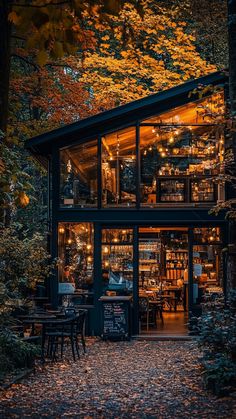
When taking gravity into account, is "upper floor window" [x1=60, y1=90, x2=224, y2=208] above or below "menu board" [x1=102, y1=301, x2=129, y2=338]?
above

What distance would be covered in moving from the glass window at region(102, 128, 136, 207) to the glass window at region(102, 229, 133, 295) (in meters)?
0.90

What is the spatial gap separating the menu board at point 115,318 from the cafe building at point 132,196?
708 mm

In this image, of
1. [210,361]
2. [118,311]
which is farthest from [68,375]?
[118,311]

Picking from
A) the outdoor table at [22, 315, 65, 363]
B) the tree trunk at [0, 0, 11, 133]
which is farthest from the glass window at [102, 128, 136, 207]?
A: the tree trunk at [0, 0, 11, 133]

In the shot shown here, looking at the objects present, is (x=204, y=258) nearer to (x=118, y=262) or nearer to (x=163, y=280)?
(x=118, y=262)

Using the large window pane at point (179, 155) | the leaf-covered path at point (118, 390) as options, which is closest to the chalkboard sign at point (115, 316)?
the leaf-covered path at point (118, 390)

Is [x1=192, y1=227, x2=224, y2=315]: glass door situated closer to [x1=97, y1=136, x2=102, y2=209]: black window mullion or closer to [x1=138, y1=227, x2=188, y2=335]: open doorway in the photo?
[x1=138, y1=227, x2=188, y2=335]: open doorway

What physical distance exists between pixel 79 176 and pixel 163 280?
547 cm

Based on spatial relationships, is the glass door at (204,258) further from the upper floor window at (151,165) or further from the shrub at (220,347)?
the shrub at (220,347)

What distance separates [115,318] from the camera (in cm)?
1792

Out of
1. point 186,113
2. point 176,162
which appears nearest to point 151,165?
point 176,162

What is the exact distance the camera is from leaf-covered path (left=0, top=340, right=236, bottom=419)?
8742mm

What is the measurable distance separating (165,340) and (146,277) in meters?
2.41

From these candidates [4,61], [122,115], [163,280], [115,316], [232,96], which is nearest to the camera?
[4,61]
